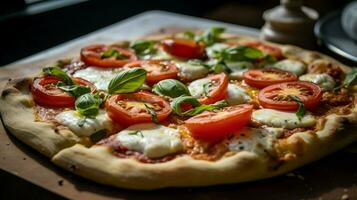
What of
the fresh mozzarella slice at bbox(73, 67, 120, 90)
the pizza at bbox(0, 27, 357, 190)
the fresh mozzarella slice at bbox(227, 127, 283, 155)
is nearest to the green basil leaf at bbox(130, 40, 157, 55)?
the pizza at bbox(0, 27, 357, 190)

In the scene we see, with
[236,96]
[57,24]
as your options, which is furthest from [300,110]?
[57,24]

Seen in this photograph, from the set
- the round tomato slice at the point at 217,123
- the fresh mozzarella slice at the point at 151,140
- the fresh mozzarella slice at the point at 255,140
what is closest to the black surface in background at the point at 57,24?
the fresh mozzarella slice at the point at 151,140

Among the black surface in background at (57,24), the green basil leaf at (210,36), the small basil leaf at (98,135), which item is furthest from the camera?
the black surface in background at (57,24)

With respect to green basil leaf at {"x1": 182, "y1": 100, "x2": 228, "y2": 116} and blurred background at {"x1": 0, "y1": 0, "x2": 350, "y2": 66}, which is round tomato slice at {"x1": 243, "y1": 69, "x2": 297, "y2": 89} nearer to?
green basil leaf at {"x1": 182, "y1": 100, "x2": 228, "y2": 116}

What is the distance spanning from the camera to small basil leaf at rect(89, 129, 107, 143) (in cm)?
195

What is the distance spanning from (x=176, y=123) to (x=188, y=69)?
21.5 inches

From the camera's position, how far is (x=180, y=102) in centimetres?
208

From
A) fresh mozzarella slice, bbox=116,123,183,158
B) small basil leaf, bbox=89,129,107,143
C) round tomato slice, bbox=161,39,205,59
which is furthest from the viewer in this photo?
round tomato slice, bbox=161,39,205,59

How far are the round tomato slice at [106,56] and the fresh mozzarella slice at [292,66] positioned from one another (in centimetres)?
78

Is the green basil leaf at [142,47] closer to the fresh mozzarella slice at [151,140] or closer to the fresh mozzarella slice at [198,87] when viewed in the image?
the fresh mozzarella slice at [198,87]

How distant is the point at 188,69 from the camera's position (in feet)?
8.38

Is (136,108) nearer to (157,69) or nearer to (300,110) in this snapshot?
(157,69)

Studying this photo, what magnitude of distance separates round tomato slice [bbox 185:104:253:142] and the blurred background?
1.95 metres

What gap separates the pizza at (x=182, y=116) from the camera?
1777 mm
